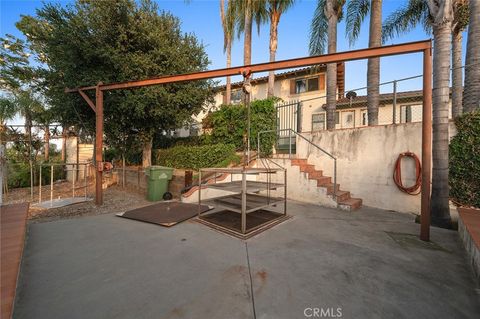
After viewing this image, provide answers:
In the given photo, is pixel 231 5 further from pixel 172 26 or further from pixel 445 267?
pixel 445 267

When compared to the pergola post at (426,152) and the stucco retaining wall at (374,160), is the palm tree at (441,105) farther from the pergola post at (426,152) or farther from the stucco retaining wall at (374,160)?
the stucco retaining wall at (374,160)

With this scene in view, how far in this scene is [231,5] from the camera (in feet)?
39.7

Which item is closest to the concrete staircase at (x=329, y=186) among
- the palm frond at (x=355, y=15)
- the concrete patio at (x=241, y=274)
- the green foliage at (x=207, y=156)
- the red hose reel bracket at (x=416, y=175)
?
the red hose reel bracket at (x=416, y=175)

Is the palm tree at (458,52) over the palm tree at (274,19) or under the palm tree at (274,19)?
under

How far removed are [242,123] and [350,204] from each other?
515 cm

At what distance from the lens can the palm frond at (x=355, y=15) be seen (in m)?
8.49

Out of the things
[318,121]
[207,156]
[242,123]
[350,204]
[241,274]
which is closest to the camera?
[241,274]

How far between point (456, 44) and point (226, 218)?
1198 centimetres

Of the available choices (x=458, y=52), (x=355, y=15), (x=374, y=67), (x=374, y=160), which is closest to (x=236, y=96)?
(x=355, y=15)

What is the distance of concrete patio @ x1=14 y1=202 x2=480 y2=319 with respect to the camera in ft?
5.88

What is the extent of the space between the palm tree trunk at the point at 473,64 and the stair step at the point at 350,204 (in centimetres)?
331

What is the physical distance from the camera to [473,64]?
16.4ft

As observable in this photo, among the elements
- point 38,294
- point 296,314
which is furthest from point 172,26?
point 296,314

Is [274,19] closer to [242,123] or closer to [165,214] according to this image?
[242,123]
